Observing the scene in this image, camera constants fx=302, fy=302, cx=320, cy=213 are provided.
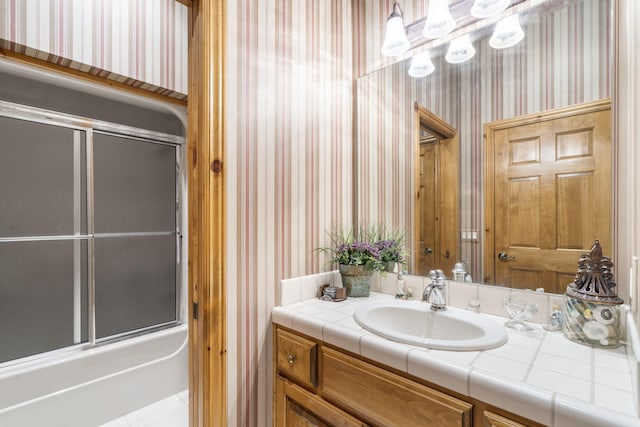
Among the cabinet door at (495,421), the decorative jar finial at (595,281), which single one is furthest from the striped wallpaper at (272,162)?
the decorative jar finial at (595,281)

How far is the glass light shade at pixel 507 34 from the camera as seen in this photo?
3.78 feet

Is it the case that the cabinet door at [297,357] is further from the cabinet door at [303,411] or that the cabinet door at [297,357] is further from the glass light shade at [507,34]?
the glass light shade at [507,34]

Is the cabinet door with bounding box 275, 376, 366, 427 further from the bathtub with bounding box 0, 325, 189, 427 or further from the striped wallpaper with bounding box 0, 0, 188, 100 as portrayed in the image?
the striped wallpaper with bounding box 0, 0, 188, 100

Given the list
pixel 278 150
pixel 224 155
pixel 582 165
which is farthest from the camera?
pixel 278 150

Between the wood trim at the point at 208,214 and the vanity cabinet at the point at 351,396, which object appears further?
the wood trim at the point at 208,214

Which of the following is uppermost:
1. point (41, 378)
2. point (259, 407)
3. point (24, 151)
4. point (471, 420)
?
point (24, 151)

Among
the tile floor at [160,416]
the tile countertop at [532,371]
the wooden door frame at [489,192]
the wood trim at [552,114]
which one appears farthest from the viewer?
the tile floor at [160,416]

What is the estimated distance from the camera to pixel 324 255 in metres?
1.53

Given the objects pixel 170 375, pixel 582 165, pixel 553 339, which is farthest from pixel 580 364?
pixel 170 375

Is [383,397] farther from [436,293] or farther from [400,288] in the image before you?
[400,288]

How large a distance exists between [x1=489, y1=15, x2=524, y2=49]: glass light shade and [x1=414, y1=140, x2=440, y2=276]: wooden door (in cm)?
43

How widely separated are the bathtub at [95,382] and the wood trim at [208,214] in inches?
46.3

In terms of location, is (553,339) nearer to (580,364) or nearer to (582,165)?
(580,364)

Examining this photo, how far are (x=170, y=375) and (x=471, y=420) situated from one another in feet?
7.08
